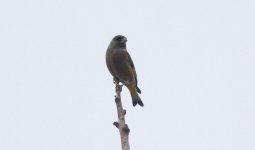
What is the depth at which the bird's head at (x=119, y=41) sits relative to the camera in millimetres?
8633

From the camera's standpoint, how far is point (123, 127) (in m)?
4.18

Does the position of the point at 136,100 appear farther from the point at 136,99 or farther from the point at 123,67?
the point at 123,67

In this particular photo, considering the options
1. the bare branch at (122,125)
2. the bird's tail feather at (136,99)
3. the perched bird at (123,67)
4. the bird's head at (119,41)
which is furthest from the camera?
the bird's head at (119,41)

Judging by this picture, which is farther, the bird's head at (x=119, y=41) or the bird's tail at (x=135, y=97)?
the bird's head at (x=119, y=41)

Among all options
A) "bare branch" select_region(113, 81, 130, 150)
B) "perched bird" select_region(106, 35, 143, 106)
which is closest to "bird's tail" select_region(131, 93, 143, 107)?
"perched bird" select_region(106, 35, 143, 106)

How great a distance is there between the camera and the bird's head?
8633 millimetres

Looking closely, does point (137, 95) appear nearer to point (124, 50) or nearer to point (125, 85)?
point (125, 85)

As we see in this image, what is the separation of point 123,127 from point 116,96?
655mm

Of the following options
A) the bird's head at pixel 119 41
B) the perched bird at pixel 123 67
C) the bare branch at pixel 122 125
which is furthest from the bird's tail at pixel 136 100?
the bare branch at pixel 122 125

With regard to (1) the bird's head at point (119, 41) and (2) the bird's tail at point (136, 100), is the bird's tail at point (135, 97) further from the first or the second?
(1) the bird's head at point (119, 41)

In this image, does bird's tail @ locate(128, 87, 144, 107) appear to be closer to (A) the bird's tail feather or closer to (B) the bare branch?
(A) the bird's tail feather

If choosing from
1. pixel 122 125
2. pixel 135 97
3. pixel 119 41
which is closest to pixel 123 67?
pixel 135 97

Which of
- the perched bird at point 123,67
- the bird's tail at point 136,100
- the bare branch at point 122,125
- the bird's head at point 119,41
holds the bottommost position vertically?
the bare branch at point 122,125

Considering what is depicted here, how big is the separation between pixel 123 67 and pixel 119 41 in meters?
0.83
